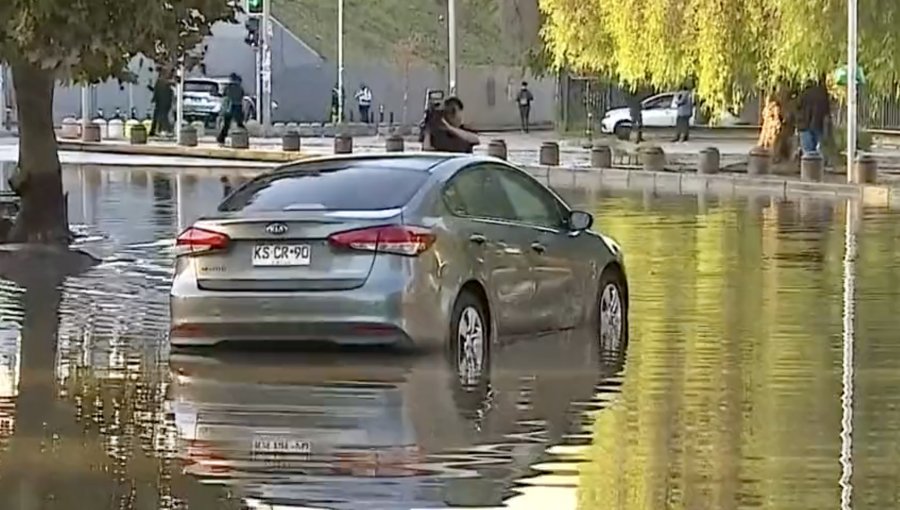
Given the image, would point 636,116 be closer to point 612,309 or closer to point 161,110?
point 161,110

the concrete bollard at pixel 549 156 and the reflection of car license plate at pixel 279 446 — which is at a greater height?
the concrete bollard at pixel 549 156

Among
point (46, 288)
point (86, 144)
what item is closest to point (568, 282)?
point (46, 288)

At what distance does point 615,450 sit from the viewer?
386 inches

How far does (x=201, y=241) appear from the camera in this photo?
12500 millimetres

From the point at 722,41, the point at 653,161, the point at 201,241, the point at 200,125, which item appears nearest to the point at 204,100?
the point at 200,125

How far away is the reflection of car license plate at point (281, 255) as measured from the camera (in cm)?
1218

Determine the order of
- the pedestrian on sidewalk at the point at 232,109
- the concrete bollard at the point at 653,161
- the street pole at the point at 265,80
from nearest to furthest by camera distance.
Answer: the concrete bollard at the point at 653,161 < the pedestrian on sidewalk at the point at 232,109 < the street pole at the point at 265,80

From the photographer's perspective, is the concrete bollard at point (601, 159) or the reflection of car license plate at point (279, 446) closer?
the reflection of car license plate at point (279, 446)

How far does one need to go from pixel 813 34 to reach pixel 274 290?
22.5 meters

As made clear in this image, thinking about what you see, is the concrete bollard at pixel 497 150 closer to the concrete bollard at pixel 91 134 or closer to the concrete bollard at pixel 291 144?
the concrete bollard at pixel 291 144

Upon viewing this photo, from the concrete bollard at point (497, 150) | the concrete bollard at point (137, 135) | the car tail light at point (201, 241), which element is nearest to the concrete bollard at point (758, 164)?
the concrete bollard at point (497, 150)

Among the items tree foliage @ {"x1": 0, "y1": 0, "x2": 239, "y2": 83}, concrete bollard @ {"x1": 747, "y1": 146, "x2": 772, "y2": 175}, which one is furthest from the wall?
tree foliage @ {"x1": 0, "y1": 0, "x2": 239, "y2": 83}

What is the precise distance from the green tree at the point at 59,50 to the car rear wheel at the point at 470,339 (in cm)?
769

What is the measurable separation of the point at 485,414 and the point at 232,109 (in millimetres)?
40837
